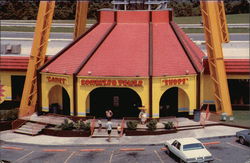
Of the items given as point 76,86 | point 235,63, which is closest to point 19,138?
point 76,86

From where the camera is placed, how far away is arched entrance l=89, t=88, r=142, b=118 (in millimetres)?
35469

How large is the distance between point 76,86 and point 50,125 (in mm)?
3766

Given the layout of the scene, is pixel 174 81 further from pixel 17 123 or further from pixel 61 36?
pixel 61 36

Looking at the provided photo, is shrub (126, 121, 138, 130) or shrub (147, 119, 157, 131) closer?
shrub (147, 119, 157, 131)

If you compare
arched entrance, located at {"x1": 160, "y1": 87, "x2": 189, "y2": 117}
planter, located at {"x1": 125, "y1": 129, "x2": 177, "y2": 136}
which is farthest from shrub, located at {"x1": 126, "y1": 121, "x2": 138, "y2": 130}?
arched entrance, located at {"x1": 160, "y1": 87, "x2": 189, "y2": 117}

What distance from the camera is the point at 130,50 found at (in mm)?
35312

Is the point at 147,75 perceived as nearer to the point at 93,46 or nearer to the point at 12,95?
the point at 93,46

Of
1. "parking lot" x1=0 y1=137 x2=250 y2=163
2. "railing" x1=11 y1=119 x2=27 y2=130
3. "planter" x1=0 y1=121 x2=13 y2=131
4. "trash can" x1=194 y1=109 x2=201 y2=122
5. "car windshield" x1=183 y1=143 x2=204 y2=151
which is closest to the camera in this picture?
"car windshield" x1=183 y1=143 x2=204 y2=151

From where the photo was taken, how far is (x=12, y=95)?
137ft

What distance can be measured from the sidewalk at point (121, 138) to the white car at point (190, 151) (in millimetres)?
3732

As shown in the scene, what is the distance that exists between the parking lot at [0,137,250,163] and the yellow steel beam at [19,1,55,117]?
7176 millimetres

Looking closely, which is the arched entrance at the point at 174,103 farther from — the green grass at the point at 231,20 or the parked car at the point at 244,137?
the green grass at the point at 231,20

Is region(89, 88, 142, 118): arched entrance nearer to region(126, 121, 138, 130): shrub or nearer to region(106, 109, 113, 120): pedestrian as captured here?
region(106, 109, 113, 120): pedestrian

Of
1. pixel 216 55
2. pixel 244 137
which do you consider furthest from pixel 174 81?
pixel 244 137
